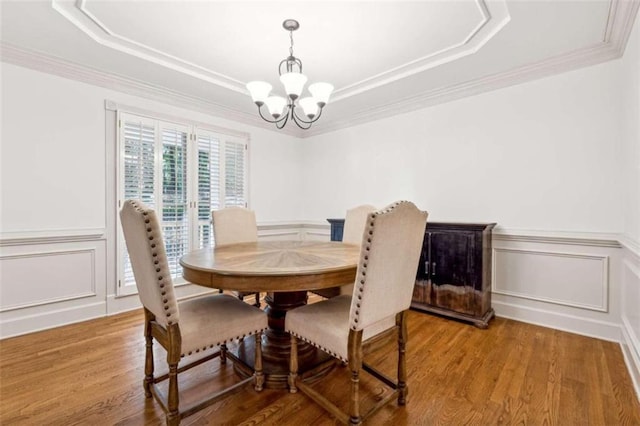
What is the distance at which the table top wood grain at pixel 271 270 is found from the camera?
1.55 m

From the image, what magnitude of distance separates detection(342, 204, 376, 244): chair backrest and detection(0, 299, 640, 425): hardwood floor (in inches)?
38.8

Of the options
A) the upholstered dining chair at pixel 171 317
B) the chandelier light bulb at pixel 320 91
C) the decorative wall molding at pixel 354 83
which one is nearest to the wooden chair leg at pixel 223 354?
the upholstered dining chair at pixel 171 317

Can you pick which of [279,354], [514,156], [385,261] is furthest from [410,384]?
[514,156]

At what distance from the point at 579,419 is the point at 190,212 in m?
3.67

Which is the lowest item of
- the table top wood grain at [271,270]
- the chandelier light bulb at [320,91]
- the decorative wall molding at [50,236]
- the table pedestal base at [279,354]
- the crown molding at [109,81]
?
the table pedestal base at [279,354]

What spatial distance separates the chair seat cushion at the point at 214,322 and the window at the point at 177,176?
5.18 feet

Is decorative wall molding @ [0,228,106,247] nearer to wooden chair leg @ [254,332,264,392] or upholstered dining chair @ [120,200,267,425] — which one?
upholstered dining chair @ [120,200,267,425]

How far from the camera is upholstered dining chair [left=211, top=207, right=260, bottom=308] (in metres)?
2.82

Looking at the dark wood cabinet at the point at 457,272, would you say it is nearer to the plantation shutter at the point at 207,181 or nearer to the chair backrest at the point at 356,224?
the chair backrest at the point at 356,224

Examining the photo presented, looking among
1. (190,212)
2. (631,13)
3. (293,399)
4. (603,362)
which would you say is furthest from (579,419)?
(190,212)

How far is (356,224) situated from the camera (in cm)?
284

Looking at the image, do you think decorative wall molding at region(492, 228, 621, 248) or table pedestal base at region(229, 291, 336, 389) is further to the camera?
decorative wall molding at region(492, 228, 621, 248)

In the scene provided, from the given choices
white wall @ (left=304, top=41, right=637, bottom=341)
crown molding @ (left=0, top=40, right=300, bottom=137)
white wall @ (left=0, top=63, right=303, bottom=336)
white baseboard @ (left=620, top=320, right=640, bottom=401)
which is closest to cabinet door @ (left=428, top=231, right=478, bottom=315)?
white wall @ (left=304, top=41, right=637, bottom=341)

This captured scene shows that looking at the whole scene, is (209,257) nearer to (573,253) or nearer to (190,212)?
(190,212)
